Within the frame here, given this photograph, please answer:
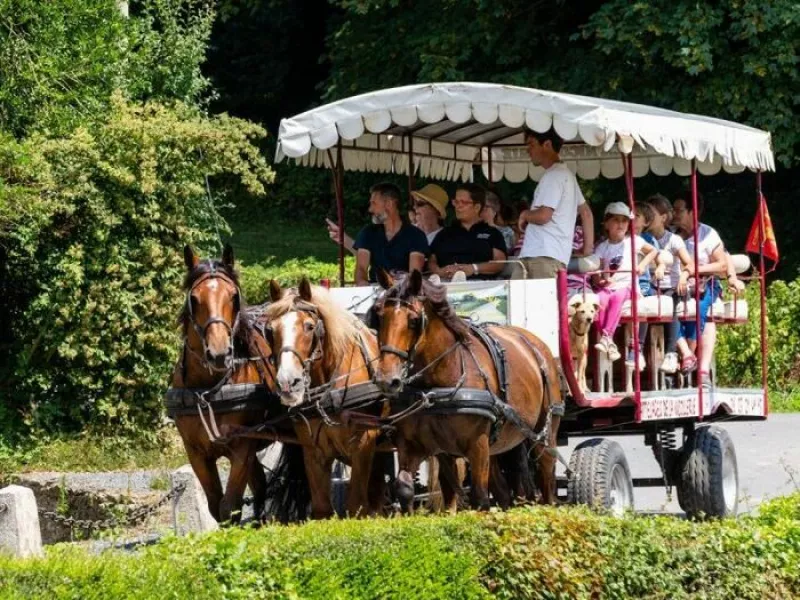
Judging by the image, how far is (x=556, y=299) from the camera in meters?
12.4

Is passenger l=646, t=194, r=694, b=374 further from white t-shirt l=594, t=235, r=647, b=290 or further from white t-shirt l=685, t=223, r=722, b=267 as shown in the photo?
Answer: white t-shirt l=594, t=235, r=647, b=290

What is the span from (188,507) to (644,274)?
4.53 meters

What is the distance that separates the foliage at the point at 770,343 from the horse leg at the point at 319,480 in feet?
40.9

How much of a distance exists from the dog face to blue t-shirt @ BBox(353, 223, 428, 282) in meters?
Answer: 1.13

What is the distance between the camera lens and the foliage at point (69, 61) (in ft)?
59.6

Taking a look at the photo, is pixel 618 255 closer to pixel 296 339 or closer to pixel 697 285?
pixel 697 285

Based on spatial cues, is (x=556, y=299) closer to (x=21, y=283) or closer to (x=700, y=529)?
(x=700, y=529)

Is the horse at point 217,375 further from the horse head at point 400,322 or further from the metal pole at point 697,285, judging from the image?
the metal pole at point 697,285

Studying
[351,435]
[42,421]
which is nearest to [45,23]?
[42,421]

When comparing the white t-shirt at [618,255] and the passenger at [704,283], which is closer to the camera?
the white t-shirt at [618,255]

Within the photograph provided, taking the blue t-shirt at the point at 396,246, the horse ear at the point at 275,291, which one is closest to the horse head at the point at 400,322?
the horse ear at the point at 275,291

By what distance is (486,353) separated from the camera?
11461 millimetres

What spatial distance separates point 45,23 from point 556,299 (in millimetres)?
8384

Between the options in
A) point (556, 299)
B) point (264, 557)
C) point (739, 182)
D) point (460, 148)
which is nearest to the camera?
point (264, 557)
